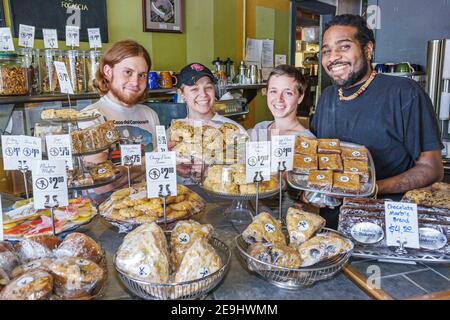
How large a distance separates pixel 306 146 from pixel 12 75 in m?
2.15

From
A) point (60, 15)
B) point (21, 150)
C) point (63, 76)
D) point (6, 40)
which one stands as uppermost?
point (60, 15)

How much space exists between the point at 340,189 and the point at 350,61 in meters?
0.80

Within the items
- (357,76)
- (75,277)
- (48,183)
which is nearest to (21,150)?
(48,183)

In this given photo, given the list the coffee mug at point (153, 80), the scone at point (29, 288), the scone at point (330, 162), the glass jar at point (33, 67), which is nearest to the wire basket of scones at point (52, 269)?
the scone at point (29, 288)

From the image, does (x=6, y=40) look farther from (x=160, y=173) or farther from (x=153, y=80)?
(x=160, y=173)

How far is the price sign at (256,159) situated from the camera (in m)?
1.30

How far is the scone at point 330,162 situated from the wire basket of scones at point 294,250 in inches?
14.0

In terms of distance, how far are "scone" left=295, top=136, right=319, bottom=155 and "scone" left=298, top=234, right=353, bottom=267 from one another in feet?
Answer: 1.87

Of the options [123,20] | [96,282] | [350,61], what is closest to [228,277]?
[96,282]

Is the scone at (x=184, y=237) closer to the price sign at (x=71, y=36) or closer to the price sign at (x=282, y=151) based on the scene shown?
the price sign at (x=282, y=151)

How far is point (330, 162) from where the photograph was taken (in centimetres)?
150

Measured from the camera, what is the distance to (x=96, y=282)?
881mm

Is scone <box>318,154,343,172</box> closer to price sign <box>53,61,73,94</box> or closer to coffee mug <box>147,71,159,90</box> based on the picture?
price sign <box>53,61,73,94</box>

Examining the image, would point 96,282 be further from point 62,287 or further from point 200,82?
point 200,82
